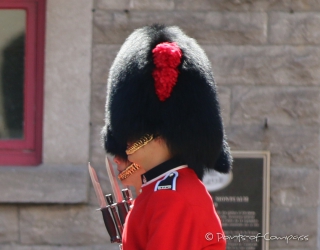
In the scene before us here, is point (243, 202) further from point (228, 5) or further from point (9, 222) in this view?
point (9, 222)

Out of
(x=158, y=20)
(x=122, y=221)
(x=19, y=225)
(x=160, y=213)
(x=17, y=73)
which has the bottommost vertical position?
(x=19, y=225)

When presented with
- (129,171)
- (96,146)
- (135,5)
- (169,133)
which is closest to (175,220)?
(169,133)

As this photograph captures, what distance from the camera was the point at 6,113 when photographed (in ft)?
15.4

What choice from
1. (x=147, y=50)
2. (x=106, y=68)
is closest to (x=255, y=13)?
(x=106, y=68)

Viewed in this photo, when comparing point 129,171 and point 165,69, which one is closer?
point 165,69

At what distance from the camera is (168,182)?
2.47 metres

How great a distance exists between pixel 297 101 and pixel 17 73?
1.85 meters

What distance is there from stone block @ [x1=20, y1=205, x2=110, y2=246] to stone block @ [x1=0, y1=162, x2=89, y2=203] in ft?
0.27

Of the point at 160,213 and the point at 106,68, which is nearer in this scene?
the point at 160,213

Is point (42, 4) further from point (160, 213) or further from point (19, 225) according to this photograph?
point (160, 213)

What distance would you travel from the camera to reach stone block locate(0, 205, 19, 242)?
4531 mm

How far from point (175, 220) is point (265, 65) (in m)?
2.36

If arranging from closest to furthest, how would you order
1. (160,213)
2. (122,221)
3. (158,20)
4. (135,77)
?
1. (160,213)
2. (135,77)
3. (122,221)
4. (158,20)

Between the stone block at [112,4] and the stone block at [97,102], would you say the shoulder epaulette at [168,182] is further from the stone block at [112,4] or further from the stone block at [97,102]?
the stone block at [112,4]
